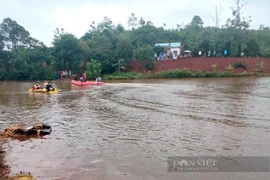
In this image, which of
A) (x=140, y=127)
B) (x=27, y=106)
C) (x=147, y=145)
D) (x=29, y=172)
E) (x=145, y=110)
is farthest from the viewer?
(x=27, y=106)

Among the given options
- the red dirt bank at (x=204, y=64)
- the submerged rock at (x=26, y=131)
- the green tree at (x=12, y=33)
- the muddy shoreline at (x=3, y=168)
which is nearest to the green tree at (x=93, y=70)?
the red dirt bank at (x=204, y=64)

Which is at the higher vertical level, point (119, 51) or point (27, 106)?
point (119, 51)

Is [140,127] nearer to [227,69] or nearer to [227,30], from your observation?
[227,69]

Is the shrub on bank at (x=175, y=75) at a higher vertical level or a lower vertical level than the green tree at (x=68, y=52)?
lower

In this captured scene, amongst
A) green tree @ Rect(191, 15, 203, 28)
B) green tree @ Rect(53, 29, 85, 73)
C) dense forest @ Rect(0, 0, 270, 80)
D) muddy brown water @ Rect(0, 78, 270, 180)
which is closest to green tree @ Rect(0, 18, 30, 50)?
dense forest @ Rect(0, 0, 270, 80)

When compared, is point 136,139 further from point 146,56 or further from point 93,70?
point 146,56

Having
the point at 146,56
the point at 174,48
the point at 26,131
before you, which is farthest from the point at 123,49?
the point at 26,131

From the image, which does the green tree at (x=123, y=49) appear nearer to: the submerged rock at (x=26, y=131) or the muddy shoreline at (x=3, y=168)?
the submerged rock at (x=26, y=131)

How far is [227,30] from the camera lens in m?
47.8

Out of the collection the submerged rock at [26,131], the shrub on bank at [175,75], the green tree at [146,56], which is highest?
the green tree at [146,56]

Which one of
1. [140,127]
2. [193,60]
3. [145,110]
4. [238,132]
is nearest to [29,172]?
[140,127]

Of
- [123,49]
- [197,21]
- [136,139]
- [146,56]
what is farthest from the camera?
[197,21]

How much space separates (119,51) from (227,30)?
2004 centimetres

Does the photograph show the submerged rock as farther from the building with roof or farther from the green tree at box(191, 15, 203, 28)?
the green tree at box(191, 15, 203, 28)
